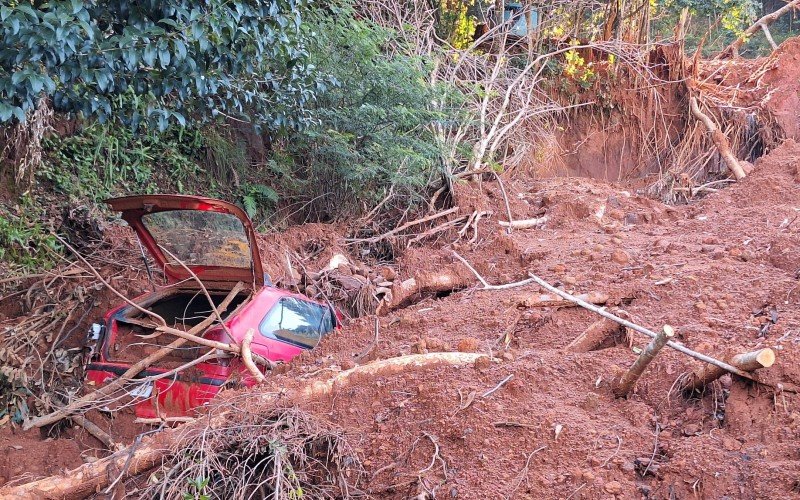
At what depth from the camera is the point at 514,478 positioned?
3.34m

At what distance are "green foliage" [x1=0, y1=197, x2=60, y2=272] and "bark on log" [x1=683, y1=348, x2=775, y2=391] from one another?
611 cm

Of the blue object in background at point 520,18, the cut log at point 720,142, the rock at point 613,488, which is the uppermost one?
the blue object in background at point 520,18

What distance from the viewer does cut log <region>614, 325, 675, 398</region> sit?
10.9 ft

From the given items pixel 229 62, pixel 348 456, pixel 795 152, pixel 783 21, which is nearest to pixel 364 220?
A: pixel 229 62

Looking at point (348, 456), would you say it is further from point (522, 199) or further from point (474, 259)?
point (522, 199)

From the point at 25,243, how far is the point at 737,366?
22.7ft

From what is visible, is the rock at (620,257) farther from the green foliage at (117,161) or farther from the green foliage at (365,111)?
the green foliage at (117,161)

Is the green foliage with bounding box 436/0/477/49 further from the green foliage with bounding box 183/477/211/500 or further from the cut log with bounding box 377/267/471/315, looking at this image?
the green foliage with bounding box 183/477/211/500

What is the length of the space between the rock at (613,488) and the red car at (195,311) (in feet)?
7.69

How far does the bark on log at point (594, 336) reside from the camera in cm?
445

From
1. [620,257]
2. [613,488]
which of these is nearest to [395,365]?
[613,488]

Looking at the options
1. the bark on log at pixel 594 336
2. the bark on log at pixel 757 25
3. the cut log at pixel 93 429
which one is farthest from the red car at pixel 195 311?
the bark on log at pixel 757 25

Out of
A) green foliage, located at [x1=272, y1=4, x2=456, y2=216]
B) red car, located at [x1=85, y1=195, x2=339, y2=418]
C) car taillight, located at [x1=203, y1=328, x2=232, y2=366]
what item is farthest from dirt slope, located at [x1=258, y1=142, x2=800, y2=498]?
green foliage, located at [x1=272, y1=4, x2=456, y2=216]

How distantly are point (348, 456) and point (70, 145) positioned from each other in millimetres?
7128
